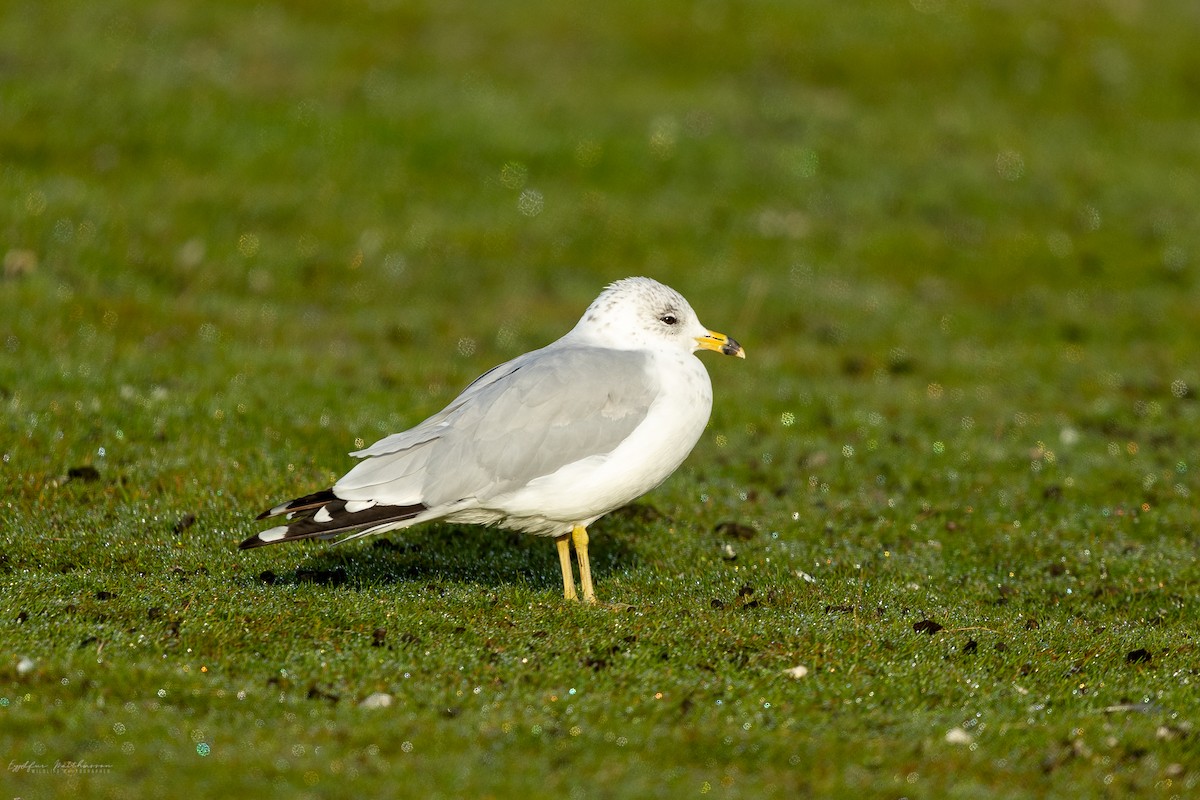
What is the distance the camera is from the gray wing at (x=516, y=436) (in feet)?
27.7

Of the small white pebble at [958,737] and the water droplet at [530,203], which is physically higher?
the water droplet at [530,203]

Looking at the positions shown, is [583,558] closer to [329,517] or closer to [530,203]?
[329,517]

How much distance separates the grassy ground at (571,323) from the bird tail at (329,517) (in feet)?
1.67

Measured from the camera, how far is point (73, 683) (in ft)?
23.1

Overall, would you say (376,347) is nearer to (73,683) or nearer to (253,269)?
(253,269)

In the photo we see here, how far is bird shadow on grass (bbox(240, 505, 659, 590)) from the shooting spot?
9695 millimetres

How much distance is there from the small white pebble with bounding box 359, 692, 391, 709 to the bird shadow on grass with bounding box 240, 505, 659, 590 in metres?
2.18

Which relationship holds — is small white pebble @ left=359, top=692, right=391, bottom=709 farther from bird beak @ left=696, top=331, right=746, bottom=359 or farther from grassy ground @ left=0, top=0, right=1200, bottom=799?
bird beak @ left=696, top=331, right=746, bottom=359

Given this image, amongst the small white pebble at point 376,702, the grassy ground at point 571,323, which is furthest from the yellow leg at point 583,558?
the small white pebble at point 376,702

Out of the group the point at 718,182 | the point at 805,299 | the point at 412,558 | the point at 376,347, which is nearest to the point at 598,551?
the point at 412,558

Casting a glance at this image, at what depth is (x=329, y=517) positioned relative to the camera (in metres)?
8.25

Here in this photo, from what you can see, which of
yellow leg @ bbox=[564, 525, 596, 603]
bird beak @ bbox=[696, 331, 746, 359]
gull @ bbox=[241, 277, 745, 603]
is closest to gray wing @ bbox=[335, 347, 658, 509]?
gull @ bbox=[241, 277, 745, 603]

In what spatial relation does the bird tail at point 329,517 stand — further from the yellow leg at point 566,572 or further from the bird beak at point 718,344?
the bird beak at point 718,344

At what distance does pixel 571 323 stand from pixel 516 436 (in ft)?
30.0
